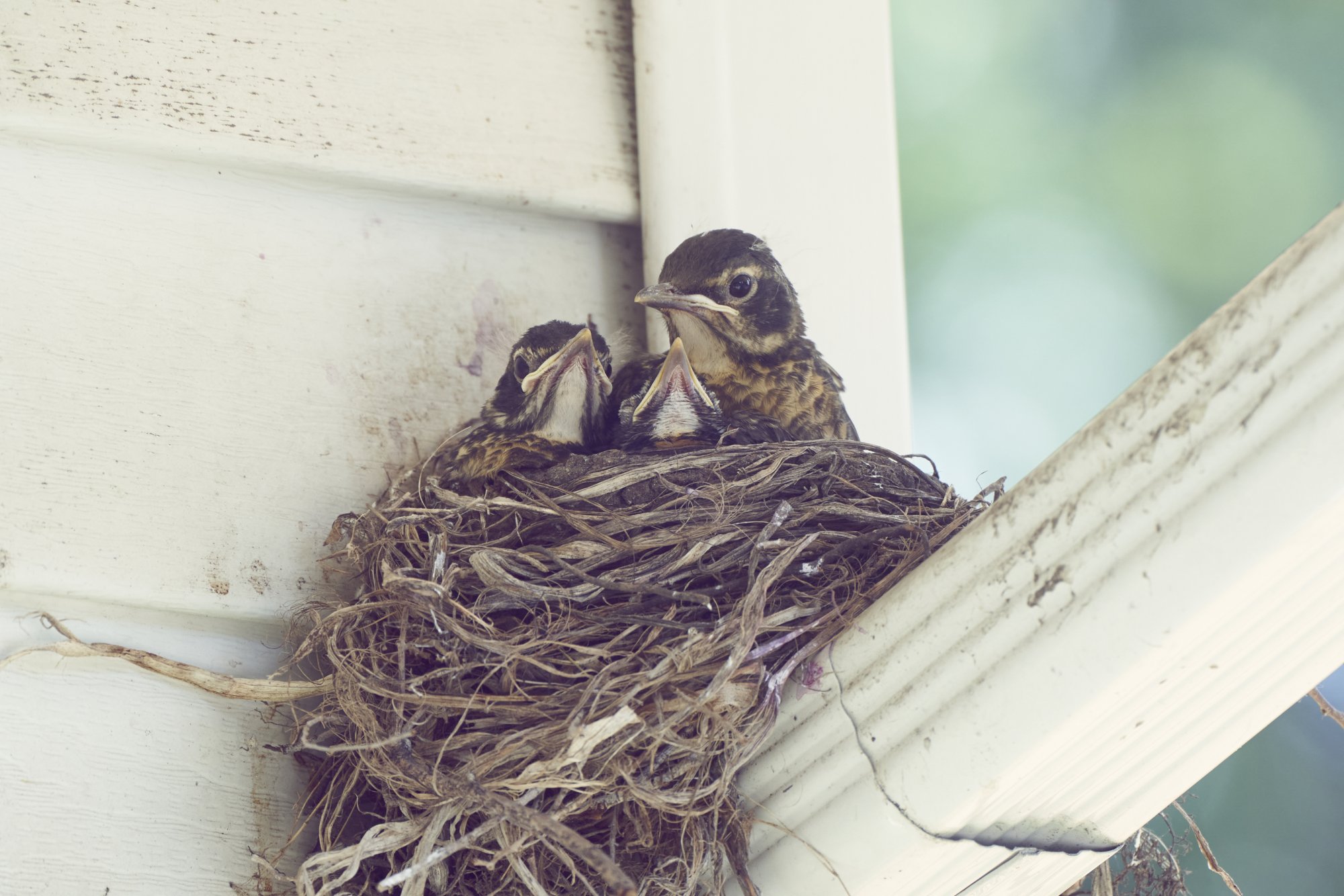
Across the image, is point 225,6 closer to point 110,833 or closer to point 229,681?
point 229,681

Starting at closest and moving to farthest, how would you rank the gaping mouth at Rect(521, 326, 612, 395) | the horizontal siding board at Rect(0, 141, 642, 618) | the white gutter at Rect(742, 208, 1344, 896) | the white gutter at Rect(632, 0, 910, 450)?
the white gutter at Rect(742, 208, 1344, 896)
the horizontal siding board at Rect(0, 141, 642, 618)
the gaping mouth at Rect(521, 326, 612, 395)
the white gutter at Rect(632, 0, 910, 450)

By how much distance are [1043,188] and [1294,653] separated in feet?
8.75

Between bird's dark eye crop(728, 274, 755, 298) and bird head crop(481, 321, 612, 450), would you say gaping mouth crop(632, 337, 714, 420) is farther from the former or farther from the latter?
bird's dark eye crop(728, 274, 755, 298)

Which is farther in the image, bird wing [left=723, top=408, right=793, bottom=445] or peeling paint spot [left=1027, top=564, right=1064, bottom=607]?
bird wing [left=723, top=408, right=793, bottom=445]

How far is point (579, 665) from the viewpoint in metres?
1.51

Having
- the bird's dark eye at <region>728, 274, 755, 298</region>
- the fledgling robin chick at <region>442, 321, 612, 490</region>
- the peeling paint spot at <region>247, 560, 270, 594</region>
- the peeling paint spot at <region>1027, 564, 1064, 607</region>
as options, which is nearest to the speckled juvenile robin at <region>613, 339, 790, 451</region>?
the fledgling robin chick at <region>442, 321, 612, 490</region>

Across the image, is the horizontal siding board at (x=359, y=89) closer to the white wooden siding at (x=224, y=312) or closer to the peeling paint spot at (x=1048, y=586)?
the white wooden siding at (x=224, y=312)

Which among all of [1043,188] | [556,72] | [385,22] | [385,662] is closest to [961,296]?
[1043,188]

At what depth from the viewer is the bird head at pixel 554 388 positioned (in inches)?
82.6

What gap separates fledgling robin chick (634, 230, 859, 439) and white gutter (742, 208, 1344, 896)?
0.89m

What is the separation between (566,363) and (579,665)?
696 mm

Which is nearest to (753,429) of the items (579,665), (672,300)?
(672,300)

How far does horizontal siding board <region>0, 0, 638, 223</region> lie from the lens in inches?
75.2

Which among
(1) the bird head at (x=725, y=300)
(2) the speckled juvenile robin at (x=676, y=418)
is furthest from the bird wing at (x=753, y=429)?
(1) the bird head at (x=725, y=300)
